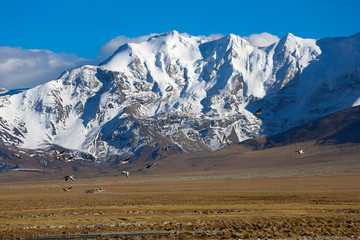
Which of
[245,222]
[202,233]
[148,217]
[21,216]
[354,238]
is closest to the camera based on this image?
[354,238]

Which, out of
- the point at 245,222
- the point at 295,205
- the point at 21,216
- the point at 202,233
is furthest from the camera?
the point at 295,205

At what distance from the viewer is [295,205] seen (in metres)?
71.4

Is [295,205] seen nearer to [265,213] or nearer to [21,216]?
[265,213]

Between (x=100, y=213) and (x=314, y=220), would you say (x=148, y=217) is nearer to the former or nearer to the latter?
(x=100, y=213)

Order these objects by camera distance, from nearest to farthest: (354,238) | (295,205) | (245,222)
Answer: (354,238), (245,222), (295,205)

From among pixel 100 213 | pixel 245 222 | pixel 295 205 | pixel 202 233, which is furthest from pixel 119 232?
pixel 295 205

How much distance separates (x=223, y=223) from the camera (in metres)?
52.3

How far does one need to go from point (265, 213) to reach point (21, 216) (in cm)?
2678

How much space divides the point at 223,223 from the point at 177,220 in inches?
214

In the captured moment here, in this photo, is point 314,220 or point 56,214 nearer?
point 314,220

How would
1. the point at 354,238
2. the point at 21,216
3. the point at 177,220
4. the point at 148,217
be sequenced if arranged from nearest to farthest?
1. the point at 354,238
2. the point at 177,220
3. the point at 148,217
4. the point at 21,216

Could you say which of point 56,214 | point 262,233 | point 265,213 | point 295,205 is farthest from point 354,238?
point 56,214

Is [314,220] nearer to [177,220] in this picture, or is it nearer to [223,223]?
[223,223]

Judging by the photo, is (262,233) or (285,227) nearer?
(262,233)
